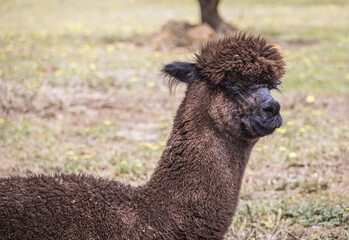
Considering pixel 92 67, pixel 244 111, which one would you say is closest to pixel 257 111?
pixel 244 111

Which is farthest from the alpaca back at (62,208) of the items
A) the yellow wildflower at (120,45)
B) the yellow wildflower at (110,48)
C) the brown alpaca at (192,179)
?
the yellow wildflower at (120,45)

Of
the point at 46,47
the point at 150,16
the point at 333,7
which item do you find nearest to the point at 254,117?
the point at 46,47

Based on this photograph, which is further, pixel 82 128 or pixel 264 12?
pixel 264 12

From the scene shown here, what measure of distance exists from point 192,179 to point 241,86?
2.43ft

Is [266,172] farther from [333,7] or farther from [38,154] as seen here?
[333,7]

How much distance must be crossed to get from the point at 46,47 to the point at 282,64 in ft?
33.8

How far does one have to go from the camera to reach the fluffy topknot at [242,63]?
10.5 feet

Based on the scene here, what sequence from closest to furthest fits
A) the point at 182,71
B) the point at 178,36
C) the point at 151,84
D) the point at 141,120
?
1. the point at 182,71
2. the point at 141,120
3. the point at 151,84
4. the point at 178,36

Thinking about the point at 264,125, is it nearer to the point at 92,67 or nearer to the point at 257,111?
the point at 257,111

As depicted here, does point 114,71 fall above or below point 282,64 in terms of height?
below

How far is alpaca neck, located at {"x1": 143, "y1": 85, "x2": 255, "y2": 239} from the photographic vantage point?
307 centimetres

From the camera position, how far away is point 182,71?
3.38 meters

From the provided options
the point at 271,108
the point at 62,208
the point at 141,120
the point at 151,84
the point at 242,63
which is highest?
the point at 242,63

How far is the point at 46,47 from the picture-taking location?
12.6 metres
